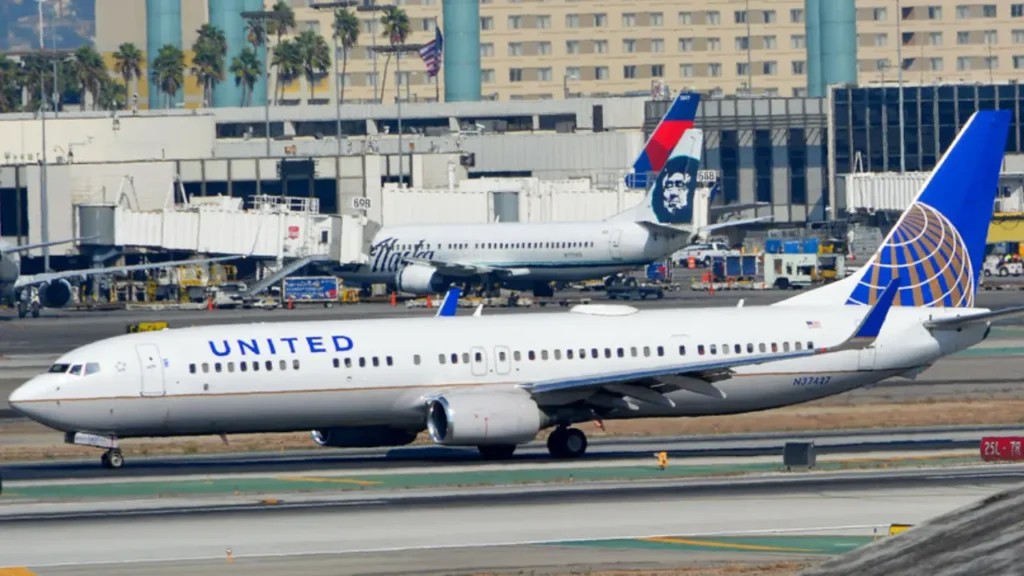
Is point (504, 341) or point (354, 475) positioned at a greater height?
point (504, 341)

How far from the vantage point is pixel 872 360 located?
47250mm

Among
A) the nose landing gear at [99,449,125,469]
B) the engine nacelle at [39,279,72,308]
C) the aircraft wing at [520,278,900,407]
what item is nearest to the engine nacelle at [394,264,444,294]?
the engine nacelle at [39,279,72,308]

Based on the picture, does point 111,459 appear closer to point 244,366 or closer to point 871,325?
point 244,366

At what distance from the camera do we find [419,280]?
108562 mm

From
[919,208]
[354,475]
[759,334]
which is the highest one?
[919,208]

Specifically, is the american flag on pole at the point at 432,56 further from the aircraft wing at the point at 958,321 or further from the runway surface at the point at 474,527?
the runway surface at the point at 474,527

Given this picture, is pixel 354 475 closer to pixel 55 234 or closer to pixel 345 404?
pixel 345 404

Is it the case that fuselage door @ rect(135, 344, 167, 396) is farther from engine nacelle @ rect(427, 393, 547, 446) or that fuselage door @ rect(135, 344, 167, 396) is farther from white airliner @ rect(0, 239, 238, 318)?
white airliner @ rect(0, 239, 238, 318)

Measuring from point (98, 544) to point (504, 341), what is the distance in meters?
15.0

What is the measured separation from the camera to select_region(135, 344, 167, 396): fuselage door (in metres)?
43.2

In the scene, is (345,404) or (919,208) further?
(919,208)

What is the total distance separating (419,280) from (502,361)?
63.6 meters

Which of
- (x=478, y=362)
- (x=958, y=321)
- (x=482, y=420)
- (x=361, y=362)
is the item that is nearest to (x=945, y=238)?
(x=958, y=321)

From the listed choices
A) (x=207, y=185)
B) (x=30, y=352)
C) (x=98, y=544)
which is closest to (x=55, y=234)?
(x=207, y=185)
